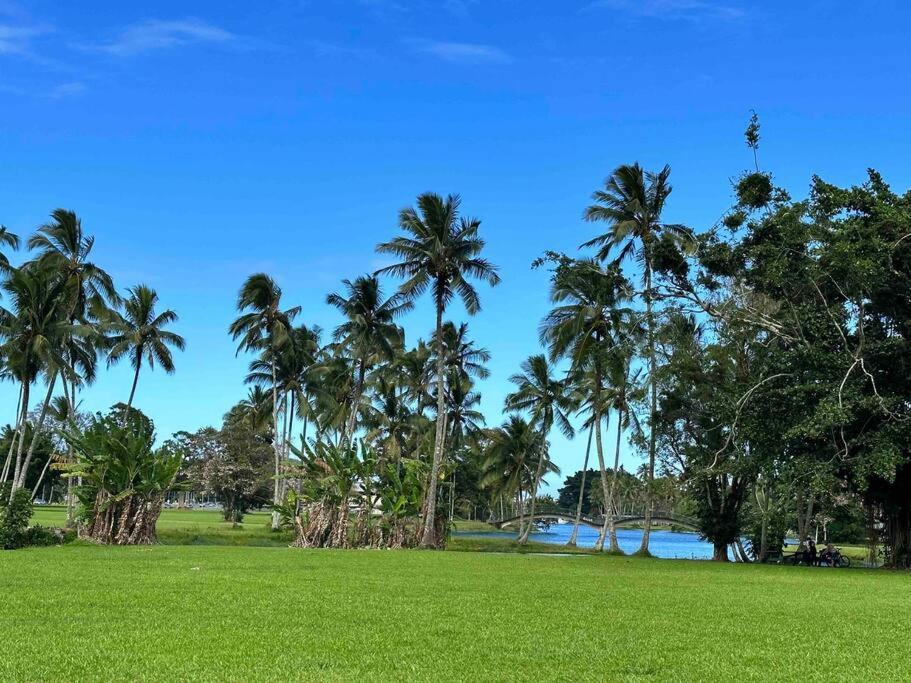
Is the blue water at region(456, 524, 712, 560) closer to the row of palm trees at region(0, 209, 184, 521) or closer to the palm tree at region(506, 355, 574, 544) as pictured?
the palm tree at region(506, 355, 574, 544)

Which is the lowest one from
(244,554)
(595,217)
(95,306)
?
(244,554)

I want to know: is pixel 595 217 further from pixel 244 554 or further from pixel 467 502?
pixel 467 502

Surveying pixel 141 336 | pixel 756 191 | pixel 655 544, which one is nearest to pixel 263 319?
pixel 141 336

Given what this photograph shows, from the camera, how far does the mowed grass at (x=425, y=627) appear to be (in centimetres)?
684

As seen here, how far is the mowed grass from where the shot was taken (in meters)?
6.84

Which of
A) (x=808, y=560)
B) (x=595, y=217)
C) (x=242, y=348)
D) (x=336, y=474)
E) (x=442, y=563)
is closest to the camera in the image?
(x=442, y=563)

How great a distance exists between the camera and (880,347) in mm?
22281

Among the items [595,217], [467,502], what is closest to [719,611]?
[595,217]

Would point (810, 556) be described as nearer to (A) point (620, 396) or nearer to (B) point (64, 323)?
(A) point (620, 396)

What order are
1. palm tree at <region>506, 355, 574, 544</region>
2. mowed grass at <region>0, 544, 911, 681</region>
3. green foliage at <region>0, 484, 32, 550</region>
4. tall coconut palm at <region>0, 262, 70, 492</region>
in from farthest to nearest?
palm tree at <region>506, 355, 574, 544</region>, tall coconut palm at <region>0, 262, 70, 492</region>, green foliage at <region>0, 484, 32, 550</region>, mowed grass at <region>0, 544, 911, 681</region>

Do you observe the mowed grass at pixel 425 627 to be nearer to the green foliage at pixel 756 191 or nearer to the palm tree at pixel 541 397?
the green foliage at pixel 756 191

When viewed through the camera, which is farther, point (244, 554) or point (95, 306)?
point (95, 306)

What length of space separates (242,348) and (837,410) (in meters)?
32.3

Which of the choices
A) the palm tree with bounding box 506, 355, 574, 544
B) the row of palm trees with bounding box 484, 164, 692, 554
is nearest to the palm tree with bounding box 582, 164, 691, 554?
the row of palm trees with bounding box 484, 164, 692, 554
